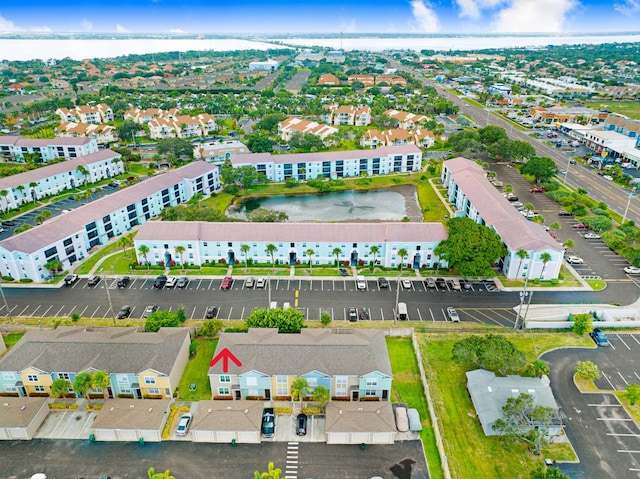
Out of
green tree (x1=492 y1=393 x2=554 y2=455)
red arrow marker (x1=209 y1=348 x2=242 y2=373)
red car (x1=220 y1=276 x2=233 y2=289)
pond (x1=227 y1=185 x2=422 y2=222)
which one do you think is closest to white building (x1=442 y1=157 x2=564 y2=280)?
pond (x1=227 y1=185 x2=422 y2=222)

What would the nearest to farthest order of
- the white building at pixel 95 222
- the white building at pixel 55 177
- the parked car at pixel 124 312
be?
the parked car at pixel 124 312 → the white building at pixel 95 222 → the white building at pixel 55 177

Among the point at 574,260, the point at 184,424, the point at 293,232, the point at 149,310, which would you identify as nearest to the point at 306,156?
the point at 293,232

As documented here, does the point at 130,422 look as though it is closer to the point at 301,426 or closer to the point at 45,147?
the point at 301,426

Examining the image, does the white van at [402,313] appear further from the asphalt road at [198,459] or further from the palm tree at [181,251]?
the palm tree at [181,251]

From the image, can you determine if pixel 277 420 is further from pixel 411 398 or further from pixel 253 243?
pixel 253 243

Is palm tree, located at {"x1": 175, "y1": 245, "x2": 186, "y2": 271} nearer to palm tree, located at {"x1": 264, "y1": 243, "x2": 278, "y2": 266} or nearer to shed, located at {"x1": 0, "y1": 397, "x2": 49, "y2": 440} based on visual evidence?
palm tree, located at {"x1": 264, "y1": 243, "x2": 278, "y2": 266}

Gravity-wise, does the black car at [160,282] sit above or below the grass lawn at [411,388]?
above

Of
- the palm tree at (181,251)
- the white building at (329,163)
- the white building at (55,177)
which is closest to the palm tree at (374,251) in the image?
the palm tree at (181,251)
